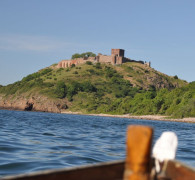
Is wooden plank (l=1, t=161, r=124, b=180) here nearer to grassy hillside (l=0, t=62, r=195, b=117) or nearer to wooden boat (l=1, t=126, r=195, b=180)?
wooden boat (l=1, t=126, r=195, b=180)

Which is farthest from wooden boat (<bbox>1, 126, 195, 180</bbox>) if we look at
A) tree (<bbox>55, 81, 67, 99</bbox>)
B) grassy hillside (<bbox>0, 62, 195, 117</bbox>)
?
tree (<bbox>55, 81, 67, 99</bbox>)

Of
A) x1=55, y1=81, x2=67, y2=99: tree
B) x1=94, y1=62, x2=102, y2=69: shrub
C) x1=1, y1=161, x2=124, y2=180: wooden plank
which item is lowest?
x1=1, y1=161, x2=124, y2=180: wooden plank

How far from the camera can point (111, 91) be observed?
165750 mm

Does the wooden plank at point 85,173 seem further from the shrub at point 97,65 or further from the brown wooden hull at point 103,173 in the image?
the shrub at point 97,65

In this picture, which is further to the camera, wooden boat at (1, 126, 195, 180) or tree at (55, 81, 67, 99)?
tree at (55, 81, 67, 99)

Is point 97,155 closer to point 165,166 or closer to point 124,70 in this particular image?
point 165,166

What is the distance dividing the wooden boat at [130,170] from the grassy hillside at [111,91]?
9260 cm

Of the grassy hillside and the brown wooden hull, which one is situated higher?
the grassy hillside

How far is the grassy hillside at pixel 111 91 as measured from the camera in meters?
113

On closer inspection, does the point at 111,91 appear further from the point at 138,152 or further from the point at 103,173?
the point at 138,152

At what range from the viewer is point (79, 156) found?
14.9 metres

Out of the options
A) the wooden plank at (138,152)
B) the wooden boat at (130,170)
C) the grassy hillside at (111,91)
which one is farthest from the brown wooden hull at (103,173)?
the grassy hillside at (111,91)

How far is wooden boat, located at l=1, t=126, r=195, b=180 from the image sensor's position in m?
3.79

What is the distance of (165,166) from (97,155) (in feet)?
35.4
